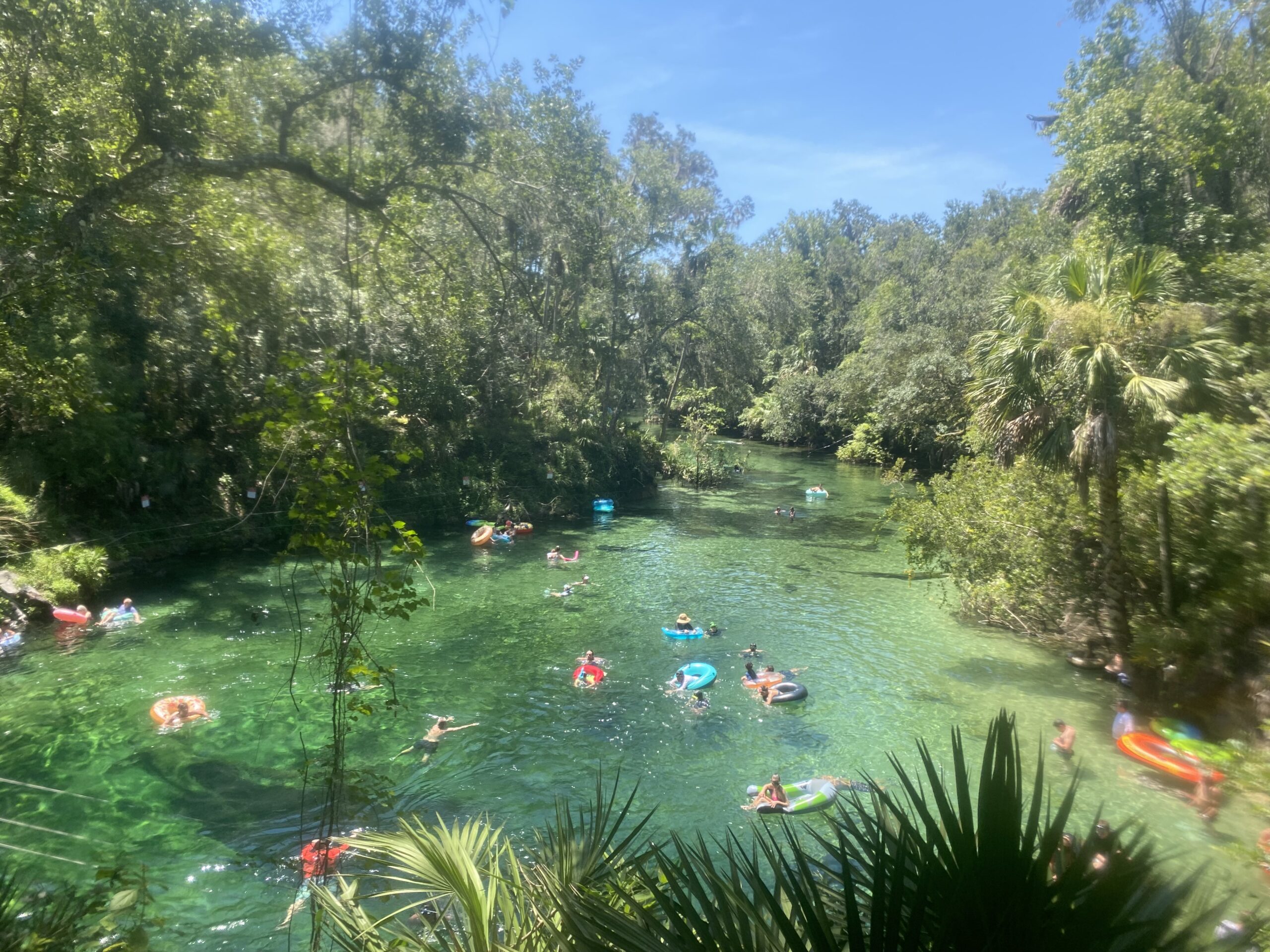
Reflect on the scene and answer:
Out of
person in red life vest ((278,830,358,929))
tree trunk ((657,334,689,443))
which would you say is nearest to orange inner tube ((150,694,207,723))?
person in red life vest ((278,830,358,929))

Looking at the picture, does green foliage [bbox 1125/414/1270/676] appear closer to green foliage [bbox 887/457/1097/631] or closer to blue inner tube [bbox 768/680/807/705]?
green foliage [bbox 887/457/1097/631]

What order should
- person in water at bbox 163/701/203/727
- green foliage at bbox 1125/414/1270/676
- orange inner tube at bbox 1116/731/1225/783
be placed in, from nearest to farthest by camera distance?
1. green foliage at bbox 1125/414/1270/676
2. orange inner tube at bbox 1116/731/1225/783
3. person in water at bbox 163/701/203/727

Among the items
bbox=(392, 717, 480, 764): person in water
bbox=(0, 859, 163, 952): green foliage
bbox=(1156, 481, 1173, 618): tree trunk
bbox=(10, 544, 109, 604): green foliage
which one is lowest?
bbox=(392, 717, 480, 764): person in water

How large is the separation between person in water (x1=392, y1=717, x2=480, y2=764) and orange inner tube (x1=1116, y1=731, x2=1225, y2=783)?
9549 millimetres

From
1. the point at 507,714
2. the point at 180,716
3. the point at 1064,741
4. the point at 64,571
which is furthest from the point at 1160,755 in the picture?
the point at 64,571

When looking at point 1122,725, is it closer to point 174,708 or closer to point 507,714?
point 507,714

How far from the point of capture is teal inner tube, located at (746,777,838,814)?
8.34 metres

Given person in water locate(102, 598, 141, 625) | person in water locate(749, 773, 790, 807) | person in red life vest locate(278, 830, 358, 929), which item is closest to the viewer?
person in red life vest locate(278, 830, 358, 929)

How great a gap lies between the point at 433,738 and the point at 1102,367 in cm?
1103

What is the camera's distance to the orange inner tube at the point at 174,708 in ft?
33.8

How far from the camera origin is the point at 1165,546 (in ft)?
30.9

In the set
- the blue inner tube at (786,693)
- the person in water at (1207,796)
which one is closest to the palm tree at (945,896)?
the person in water at (1207,796)

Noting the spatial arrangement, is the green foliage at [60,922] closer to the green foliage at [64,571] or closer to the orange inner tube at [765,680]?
the orange inner tube at [765,680]

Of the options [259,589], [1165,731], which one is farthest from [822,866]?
[259,589]
